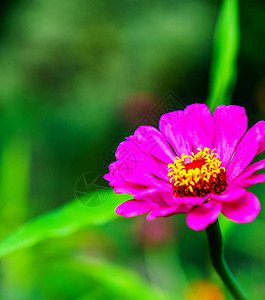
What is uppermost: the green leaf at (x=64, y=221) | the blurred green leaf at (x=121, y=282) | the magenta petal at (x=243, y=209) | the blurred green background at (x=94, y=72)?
the blurred green background at (x=94, y=72)

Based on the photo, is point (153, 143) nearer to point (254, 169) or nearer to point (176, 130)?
point (176, 130)

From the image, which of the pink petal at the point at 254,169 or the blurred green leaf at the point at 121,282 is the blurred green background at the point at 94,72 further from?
the pink petal at the point at 254,169

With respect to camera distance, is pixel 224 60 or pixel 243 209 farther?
pixel 224 60

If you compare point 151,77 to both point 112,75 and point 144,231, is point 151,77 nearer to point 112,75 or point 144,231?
point 112,75

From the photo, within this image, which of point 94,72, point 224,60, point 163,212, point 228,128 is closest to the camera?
point 163,212

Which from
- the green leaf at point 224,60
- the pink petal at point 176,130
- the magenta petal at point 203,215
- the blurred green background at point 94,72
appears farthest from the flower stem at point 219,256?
the blurred green background at point 94,72

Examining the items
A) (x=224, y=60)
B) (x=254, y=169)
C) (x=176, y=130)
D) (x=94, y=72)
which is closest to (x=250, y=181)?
(x=254, y=169)

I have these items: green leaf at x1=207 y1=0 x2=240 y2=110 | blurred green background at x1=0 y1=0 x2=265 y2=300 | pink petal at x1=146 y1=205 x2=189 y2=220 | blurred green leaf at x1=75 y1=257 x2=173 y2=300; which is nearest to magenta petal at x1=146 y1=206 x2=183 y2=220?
pink petal at x1=146 y1=205 x2=189 y2=220

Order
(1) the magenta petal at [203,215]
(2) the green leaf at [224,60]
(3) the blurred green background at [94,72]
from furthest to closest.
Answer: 1. (3) the blurred green background at [94,72]
2. (2) the green leaf at [224,60]
3. (1) the magenta petal at [203,215]
